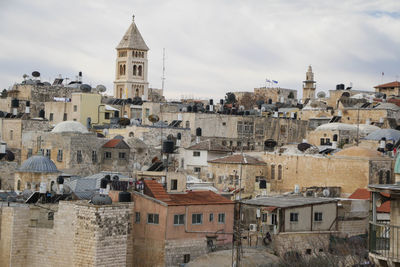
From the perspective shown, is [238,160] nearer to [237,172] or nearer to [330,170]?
[237,172]

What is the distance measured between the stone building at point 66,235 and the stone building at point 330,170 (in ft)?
50.0

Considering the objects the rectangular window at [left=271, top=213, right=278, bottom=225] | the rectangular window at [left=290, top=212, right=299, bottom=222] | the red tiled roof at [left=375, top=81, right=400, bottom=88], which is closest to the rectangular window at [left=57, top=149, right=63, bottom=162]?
the rectangular window at [left=271, top=213, right=278, bottom=225]

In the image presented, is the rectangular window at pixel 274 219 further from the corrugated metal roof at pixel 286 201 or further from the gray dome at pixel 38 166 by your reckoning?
the gray dome at pixel 38 166

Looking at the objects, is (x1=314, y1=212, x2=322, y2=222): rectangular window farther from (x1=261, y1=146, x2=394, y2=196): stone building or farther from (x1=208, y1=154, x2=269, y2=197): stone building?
(x1=208, y1=154, x2=269, y2=197): stone building

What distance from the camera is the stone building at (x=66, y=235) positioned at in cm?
3148

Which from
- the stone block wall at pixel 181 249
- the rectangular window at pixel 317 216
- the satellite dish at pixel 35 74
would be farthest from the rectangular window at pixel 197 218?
the satellite dish at pixel 35 74

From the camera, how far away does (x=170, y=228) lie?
33906 mm

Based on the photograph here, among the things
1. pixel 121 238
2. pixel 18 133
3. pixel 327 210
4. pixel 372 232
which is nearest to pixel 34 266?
pixel 121 238

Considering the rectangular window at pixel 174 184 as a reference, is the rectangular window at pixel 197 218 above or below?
below

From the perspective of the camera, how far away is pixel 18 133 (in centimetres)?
5694

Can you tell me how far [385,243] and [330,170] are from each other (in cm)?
3094

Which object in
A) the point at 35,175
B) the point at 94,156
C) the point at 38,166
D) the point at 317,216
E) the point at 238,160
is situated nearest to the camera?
the point at 317,216

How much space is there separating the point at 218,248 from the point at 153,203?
366cm

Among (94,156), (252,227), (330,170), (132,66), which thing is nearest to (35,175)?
(94,156)
